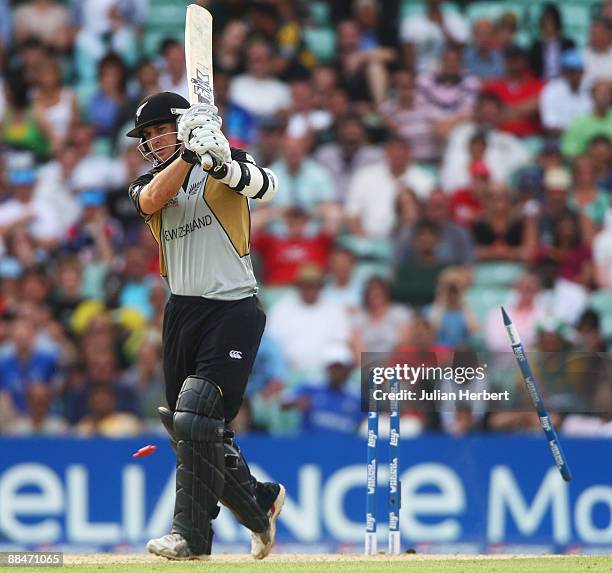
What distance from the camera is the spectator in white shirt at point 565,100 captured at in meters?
12.9

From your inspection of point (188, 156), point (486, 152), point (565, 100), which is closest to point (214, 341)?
point (188, 156)

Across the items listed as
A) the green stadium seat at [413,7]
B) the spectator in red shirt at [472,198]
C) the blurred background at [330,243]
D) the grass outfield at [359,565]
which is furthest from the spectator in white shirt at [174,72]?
the grass outfield at [359,565]

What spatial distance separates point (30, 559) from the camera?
6.58 m

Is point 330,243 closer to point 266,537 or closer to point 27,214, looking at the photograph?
point 27,214

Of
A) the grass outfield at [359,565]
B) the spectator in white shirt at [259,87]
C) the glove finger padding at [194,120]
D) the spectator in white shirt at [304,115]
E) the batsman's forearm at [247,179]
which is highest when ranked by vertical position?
the spectator in white shirt at [259,87]

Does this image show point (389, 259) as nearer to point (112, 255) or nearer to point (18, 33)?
point (112, 255)

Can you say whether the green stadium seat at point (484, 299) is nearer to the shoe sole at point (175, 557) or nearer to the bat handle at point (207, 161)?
the shoe sole at point (175, 557)

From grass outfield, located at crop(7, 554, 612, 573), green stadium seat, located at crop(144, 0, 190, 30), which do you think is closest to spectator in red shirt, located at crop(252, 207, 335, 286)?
green stadium seat, located at crop(144, 0, 190, 30)

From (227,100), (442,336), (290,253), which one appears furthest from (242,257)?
(227,100)

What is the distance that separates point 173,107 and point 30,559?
85.4 inches

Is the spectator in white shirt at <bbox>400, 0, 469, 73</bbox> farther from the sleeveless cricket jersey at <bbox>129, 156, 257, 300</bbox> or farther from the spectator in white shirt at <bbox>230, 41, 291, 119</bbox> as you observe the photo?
the sleeveless cricket jersey at <bbox>129, 156, 257, 300</bbox>

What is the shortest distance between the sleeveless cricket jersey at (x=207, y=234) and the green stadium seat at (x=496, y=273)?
223 inches

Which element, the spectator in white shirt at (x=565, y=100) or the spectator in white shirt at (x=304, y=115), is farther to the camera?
the spectator in white shirt at (x=565, y=100)

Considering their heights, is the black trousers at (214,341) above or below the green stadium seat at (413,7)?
below
